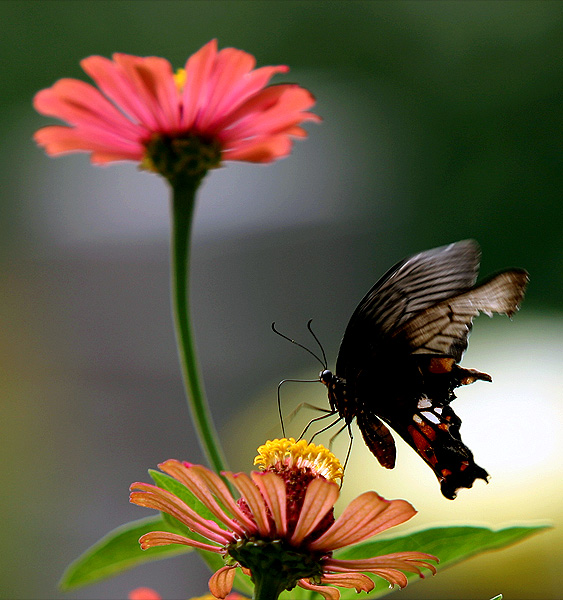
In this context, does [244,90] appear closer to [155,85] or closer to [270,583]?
[155,85]

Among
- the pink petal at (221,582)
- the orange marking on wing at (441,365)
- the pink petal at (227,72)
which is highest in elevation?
the pink petal at (227,72)

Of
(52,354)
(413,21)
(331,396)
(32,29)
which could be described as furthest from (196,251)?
(331,396)

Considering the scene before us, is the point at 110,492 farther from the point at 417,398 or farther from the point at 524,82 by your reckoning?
the point at 524,82

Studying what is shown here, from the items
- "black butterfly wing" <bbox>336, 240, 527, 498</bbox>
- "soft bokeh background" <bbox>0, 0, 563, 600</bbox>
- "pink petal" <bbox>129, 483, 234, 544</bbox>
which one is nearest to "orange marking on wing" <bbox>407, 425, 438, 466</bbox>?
"black butterfly wing" <bbox>336, 240, 527, 498</bbox>

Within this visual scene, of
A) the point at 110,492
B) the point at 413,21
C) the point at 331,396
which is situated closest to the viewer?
the point at 331,396

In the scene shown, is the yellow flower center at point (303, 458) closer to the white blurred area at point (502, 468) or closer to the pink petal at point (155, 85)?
the pink petal at point (155, 85)

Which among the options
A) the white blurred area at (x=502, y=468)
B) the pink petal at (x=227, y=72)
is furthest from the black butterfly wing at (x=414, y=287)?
the white blurred area at (x=502, y=468)
